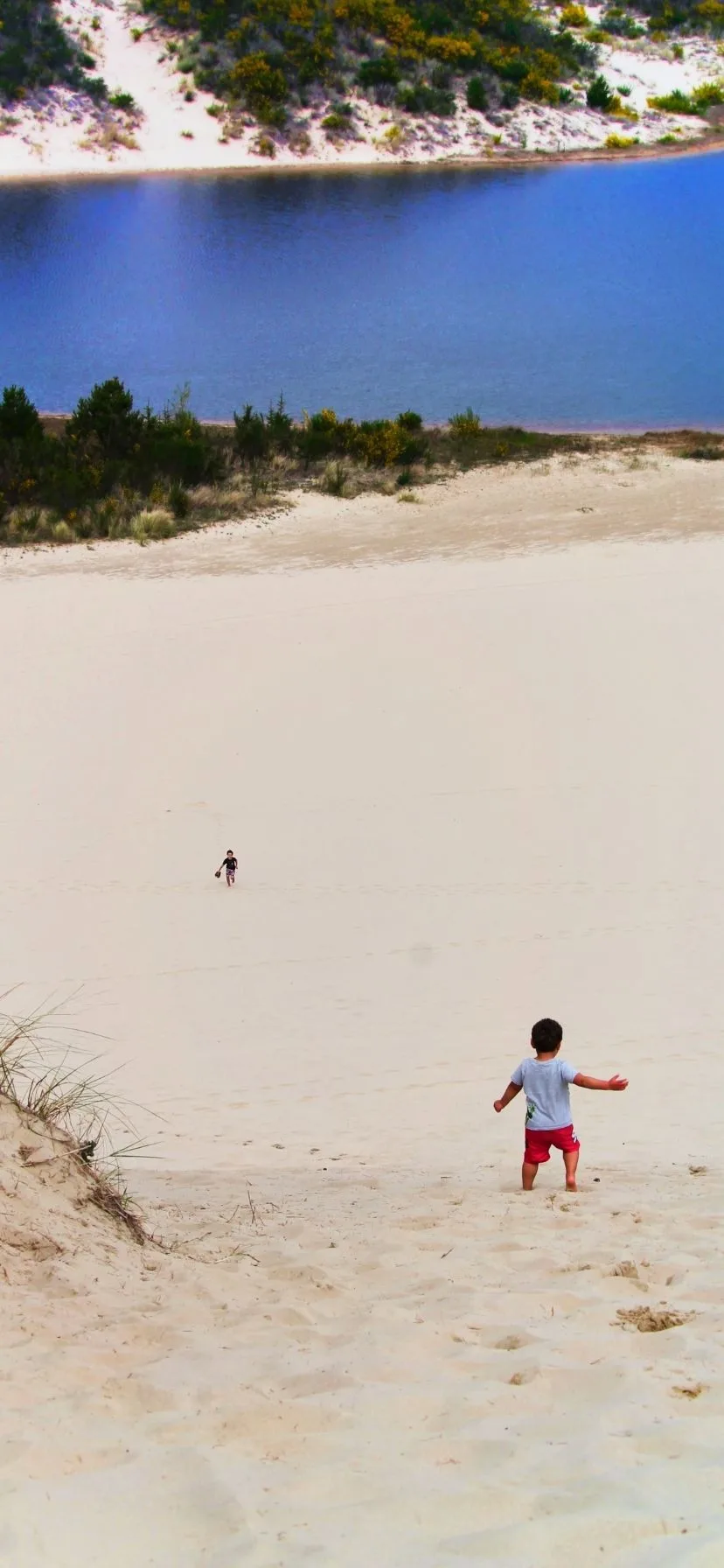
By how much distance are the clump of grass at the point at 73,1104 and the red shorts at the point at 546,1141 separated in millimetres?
1622

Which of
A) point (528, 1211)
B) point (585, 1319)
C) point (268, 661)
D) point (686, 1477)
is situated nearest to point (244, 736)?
point (268, 661)

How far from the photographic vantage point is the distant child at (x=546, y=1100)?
587cm

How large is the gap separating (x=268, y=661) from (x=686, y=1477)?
12710 millimetres

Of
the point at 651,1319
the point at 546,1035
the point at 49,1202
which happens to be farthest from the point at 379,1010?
the point at 651,1319

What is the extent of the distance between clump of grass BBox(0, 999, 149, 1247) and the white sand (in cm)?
4074

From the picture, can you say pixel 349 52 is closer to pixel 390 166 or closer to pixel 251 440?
pixel 390 166

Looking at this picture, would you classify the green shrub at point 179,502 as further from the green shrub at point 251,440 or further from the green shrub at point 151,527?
the green shrub at point 251,440

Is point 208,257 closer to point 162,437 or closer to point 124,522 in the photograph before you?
point 162,437

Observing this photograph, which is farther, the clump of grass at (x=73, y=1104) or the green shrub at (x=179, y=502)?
the green shrub at (x=179, y=502)

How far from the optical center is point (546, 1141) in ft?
19.5

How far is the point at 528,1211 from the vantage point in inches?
221

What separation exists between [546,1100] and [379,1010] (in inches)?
136

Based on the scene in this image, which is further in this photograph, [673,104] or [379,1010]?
[673,104]

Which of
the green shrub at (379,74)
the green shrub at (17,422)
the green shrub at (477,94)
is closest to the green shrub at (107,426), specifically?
the green shrub at (17,422)
